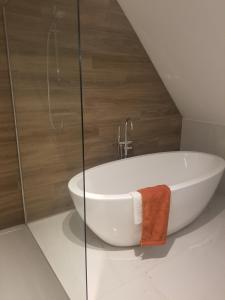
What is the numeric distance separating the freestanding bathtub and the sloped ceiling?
643 mm

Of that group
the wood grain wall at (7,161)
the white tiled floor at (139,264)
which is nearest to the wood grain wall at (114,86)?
the wood grain wall at (7,161)

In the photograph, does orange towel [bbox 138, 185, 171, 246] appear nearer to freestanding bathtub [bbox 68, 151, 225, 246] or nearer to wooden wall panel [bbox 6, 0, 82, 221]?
freestanding bathtub [bbox 68, 151, 225, 246]

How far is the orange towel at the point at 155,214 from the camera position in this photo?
167 cm

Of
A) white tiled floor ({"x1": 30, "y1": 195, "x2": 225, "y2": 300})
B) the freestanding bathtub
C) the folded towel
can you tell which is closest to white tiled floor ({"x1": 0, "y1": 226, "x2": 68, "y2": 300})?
white tiled floor ({"x1": 30, "y1": 195, "x2": 225, "y2": 300})

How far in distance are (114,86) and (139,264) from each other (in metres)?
1.64

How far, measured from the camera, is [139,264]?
174 cm

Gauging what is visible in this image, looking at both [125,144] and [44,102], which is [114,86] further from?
[44,102]

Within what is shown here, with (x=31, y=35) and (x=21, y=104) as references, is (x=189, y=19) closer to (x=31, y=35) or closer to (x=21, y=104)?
(x=31, y=35)

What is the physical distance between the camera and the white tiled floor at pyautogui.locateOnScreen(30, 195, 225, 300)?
1.50 metres

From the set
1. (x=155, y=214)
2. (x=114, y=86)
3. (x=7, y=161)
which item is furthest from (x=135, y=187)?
(x=7, y=161)

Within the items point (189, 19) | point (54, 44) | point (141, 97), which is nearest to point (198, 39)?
point (189, 19)

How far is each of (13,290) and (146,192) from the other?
109cm

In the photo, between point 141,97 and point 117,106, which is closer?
point 117,106

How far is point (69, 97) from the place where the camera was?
1.46 metres
